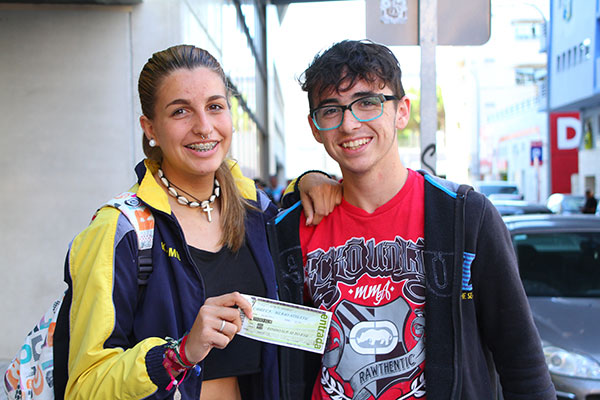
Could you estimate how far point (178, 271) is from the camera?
1923mm

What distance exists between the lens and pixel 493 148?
50.1 metres

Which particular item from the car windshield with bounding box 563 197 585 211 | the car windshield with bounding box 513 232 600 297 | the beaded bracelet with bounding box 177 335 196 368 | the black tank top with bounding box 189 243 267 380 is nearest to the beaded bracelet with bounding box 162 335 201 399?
the beaded bracelet with bounding box 177 335 196 368

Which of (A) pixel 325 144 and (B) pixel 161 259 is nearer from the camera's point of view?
(B) pixel 161 259

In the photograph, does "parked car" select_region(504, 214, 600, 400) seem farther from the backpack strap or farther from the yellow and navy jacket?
the backpack strap

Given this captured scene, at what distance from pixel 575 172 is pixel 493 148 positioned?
54.2ft

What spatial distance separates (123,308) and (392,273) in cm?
89

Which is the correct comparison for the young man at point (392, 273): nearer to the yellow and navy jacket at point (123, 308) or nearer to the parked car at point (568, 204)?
the yellow and navy jacket at point (123, 308)

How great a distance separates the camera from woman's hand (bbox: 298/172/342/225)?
6.88ft

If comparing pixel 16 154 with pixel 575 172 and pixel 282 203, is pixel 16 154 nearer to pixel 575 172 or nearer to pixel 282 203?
pixel 282 203

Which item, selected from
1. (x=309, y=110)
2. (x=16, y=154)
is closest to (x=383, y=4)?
Result: (x=309, y=110)

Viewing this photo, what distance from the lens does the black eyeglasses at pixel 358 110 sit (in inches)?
77.9

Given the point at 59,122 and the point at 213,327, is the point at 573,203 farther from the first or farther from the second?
the point at 213,327

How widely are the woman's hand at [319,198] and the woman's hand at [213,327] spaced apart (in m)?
0.54

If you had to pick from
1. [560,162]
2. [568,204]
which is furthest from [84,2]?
[560,162]
